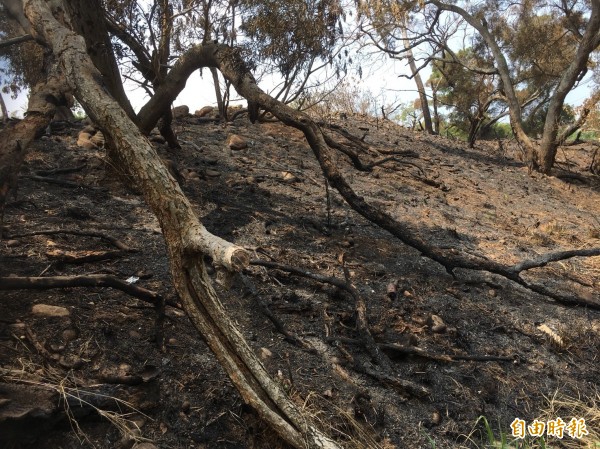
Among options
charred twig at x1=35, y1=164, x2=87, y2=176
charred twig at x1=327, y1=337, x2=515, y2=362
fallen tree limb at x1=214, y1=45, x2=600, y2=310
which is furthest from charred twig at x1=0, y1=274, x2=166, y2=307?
charred twig at x1=35, y1=164, x2=87, y2=176

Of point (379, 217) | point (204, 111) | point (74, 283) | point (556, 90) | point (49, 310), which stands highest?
point (556, 90)

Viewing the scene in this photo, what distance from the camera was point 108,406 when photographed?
2.61 metres

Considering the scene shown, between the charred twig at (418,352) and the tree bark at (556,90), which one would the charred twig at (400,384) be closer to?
the charred twig at (418,352)

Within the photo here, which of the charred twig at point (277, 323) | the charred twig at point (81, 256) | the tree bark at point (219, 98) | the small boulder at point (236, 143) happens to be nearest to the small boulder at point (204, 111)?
the tree bark at point (219, 98)

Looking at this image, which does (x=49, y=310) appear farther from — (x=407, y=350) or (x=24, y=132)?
(x=407, y=350)

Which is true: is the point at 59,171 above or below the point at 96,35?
A: below

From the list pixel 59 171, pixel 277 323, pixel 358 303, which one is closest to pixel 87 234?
pixel 277 323

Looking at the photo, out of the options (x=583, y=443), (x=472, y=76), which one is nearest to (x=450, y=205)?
(x=583, y=443)

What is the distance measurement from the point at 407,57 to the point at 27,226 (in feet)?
38.6

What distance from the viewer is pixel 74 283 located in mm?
3254

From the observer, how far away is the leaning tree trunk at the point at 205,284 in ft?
7.83

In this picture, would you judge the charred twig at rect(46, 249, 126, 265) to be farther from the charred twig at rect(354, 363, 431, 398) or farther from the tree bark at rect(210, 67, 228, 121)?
the tree bark at rect(210, 67, 228, 121)

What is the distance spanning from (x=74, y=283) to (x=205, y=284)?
114 cm

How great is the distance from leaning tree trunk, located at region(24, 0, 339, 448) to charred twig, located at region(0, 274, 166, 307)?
2.73 ft
